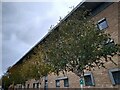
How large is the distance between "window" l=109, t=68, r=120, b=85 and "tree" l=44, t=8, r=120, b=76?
8.58 feet

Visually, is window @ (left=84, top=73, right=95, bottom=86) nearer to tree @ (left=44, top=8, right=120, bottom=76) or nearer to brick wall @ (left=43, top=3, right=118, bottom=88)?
brick wall @ (left=43, top=3, right=118, bottom=88)

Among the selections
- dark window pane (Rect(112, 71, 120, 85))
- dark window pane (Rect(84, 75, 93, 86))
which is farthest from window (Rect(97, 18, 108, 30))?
dark window pane (Rect(84, 75, 93, 86))

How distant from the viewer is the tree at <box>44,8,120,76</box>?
7.91 metres

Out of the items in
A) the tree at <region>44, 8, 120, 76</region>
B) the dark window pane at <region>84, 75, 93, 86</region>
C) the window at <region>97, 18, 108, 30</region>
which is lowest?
the dark window pane at <region>84, 75, 93, 86</region>

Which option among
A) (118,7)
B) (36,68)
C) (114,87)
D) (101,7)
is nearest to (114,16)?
(118,7)

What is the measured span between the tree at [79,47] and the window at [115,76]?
8.58 feet

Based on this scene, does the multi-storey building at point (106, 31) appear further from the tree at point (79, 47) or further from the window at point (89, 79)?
the tree at point (79, 47)

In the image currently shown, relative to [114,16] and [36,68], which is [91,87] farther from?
[36,68]

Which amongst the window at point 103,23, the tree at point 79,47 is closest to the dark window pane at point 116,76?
the tree at point 79,47

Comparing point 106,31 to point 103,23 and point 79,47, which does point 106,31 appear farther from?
point 79,47

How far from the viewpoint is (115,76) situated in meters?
10.8

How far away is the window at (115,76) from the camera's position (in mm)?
10575

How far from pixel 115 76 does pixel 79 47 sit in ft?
15.1

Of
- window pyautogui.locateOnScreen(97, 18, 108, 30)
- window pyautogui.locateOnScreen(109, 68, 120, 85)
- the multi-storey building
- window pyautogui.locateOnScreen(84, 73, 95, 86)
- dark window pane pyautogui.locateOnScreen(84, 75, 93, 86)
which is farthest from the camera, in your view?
dark window pane pyautogui.locateOnScreen(84, 75, 93, 86)
